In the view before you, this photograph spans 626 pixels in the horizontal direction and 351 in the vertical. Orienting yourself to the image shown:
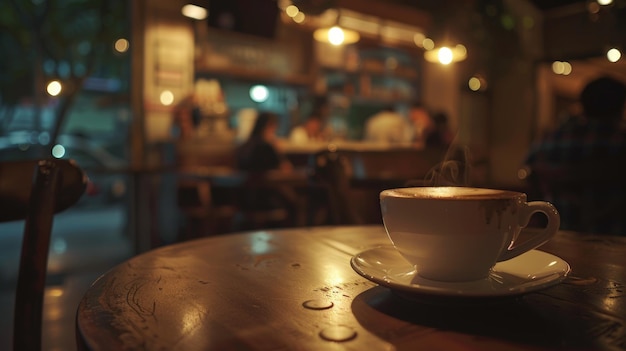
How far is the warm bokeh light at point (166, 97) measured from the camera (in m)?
5.47

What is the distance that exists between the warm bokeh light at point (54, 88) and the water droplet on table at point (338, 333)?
18.4 ft

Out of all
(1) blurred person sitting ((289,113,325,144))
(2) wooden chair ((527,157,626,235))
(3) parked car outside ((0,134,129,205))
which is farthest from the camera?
(1) blurred person sitting ((289,113,325,144))

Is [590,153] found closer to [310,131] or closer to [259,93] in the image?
[310,131]

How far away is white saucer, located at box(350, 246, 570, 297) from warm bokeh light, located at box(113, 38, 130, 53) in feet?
17.7

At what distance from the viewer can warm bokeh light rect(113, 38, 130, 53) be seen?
217 inches

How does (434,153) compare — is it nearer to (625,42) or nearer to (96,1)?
(625,42)

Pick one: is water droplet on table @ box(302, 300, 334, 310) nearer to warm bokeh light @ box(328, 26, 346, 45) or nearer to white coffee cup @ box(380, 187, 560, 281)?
white coffee cup @ box(380, 187, 560, 281)

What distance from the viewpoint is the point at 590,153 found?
114 inches

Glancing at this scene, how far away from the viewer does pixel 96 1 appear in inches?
201

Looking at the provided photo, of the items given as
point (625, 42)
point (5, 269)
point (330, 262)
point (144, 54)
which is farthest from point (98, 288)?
point (625, 42)

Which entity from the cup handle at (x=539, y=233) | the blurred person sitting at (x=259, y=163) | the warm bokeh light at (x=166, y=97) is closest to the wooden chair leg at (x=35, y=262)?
the cup handle at (x=539, y=233)

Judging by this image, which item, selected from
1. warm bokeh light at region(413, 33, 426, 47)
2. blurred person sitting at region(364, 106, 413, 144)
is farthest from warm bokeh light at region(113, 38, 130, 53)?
warm bokeh light at region(413, 33, 426, 47)

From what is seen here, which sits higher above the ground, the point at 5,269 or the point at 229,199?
the point at 229,199

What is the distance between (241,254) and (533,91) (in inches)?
325
